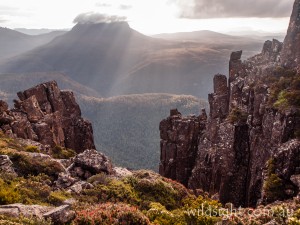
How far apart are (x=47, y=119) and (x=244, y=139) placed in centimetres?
3984

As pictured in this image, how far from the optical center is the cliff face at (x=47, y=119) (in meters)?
63.9

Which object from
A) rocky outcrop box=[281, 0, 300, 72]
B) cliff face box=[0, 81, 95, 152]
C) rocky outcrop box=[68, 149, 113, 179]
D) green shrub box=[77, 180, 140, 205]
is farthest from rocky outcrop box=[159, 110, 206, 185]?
green shrub box=[77, 180, 140, 205]

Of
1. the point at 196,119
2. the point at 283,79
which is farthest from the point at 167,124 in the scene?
the point at 283,79

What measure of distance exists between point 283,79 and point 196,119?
1213 inches

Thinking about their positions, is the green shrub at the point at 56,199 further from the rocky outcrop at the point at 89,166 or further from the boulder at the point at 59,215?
the rocky outcrop at the point at 89,166

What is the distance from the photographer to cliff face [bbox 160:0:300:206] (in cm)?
4828

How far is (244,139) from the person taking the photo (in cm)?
6384

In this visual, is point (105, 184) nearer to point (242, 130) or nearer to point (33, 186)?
point (33, 186)

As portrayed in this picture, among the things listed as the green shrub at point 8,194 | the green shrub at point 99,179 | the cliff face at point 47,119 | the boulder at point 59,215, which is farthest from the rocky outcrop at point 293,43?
the green shrub at point 8,194

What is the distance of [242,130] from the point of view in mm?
64375

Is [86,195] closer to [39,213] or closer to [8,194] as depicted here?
[8,194]

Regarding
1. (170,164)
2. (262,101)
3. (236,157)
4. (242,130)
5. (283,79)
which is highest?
(283,79)

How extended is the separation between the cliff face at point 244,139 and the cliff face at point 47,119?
71.3 feet

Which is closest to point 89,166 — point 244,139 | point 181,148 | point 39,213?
point 39,213
